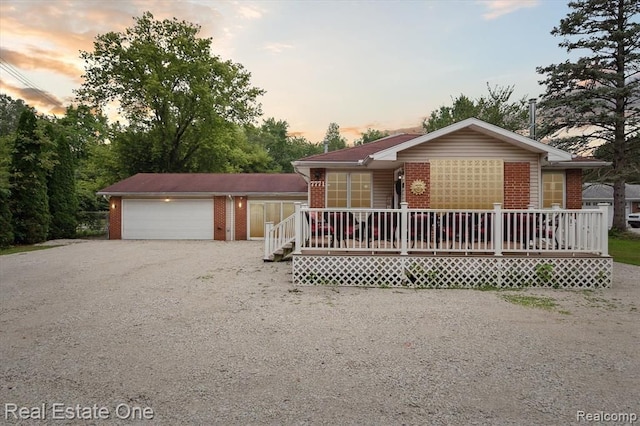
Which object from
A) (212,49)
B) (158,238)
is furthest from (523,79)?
(158,238)

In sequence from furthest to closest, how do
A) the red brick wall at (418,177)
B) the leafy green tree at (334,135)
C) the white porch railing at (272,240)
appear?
the leafy green tree at (334,135), the white porch railing at (272,240), the red brick wall at (418,177)

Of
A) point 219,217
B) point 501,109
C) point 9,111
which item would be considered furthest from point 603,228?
point 9,111

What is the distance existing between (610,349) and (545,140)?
23231 millimetres

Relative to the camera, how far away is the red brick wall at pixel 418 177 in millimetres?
9617

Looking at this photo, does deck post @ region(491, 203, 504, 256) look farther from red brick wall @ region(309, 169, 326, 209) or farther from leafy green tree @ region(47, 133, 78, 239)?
leafy green tree @ region(47, 133, 78, 239)

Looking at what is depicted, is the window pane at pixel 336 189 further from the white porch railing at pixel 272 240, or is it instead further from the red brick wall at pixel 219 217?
the red brick wall at pixel 219 217

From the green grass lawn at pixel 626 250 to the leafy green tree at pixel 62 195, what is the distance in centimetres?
2574

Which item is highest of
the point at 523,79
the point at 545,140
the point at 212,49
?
the point at 212,49

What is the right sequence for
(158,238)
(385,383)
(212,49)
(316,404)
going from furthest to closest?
(212,49), (158,238), (385,383), (316,404)

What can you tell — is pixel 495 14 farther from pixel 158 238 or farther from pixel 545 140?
pixel 158 238

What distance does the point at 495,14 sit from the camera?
14.1 metres

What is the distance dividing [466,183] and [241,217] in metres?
13.2

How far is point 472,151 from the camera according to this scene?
9.54 m

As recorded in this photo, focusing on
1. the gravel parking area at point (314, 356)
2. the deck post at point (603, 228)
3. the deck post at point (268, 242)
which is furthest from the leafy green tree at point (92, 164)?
the deck post at point (603, 228)
